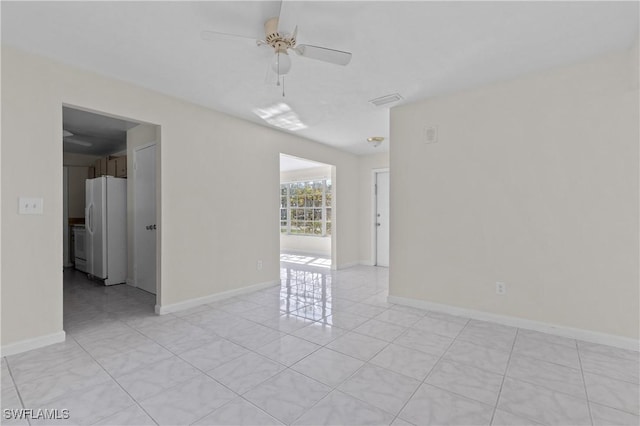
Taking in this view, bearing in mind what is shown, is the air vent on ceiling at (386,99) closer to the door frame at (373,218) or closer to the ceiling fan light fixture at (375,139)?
the ceiling fan light fixture at (375,139)

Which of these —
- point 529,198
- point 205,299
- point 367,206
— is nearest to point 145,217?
point 205,299

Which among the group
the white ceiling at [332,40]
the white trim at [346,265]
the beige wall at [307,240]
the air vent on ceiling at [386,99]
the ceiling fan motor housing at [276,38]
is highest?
the white ceiling at [332,40]

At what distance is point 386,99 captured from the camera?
134 inches

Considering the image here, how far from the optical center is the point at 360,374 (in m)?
2.04

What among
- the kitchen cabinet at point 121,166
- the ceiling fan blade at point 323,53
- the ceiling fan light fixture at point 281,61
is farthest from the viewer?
the kitchen cabinet at point 121,166

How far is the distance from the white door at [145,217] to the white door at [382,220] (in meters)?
4.20

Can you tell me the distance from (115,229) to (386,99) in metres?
4.45

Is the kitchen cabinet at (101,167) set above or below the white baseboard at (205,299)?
above

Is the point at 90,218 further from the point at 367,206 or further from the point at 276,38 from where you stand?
the point at 367,206

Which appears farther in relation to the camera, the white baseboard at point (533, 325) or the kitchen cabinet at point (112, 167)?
the kitchen cabinet at point (112, 167)

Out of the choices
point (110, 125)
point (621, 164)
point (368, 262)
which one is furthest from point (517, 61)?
point (110, 125)

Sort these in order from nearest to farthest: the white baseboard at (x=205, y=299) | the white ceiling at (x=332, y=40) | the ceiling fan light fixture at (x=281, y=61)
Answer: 1. the white ceiling at (x=332, y=40)
2. the ceiling fan light fixture at (x=281, y=61)
3. the white baseboard at (x=205, y=299)

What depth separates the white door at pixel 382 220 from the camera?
6.26m

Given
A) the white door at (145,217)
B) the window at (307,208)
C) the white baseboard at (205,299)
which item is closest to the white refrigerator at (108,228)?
the white door at (145,217)
